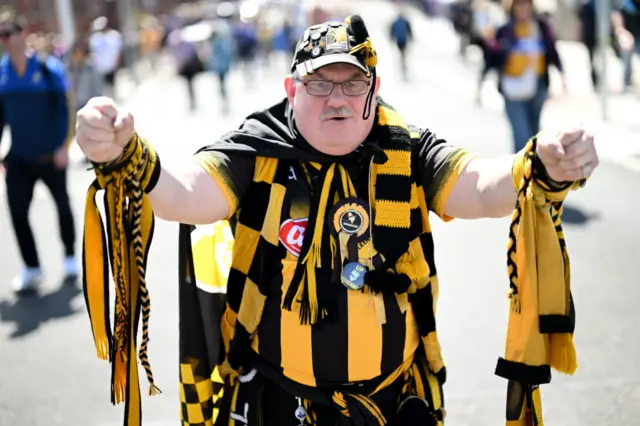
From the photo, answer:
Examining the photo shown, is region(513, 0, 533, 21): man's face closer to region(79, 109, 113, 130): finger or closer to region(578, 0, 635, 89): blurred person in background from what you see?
region(79, 109, 113, 130): finger

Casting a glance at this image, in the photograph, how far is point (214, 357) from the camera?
109 inches

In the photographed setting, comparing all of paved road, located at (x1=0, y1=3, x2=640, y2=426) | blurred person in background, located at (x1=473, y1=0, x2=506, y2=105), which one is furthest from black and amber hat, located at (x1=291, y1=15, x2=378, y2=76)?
blurred person in background, located at (x1=473, y1=0, x2=506, y2=105)

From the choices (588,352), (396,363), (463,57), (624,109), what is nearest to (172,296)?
(588,352)

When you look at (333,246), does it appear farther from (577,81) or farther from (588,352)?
(577,81)

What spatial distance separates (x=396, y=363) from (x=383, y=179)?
55 cm

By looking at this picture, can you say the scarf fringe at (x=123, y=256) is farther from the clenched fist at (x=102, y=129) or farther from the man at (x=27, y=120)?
the man at (x=27, y=120)

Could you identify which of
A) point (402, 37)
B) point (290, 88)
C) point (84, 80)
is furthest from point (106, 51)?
point (290, 88)

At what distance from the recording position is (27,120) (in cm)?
627

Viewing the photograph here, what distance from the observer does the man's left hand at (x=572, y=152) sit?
1.94 meters

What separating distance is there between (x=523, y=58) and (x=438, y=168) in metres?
5.71

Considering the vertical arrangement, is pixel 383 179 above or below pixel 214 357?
above

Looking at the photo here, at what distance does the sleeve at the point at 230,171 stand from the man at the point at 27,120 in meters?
4.19

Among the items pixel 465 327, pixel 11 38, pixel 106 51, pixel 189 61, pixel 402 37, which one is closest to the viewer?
pixel 465 327

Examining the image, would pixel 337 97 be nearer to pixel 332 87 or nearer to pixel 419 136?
pixel 332 87
